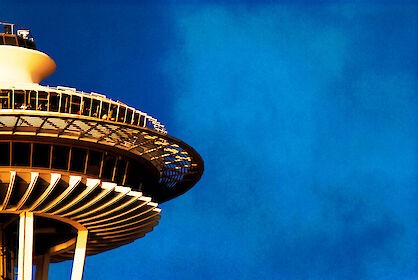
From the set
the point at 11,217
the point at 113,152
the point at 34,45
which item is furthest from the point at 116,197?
the point at 34,45

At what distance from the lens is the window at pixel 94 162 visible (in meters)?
77.4

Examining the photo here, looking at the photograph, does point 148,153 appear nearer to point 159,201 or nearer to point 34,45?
point 159,201

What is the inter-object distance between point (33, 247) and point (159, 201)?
10174mm

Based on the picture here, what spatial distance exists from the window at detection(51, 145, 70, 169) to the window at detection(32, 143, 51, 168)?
37 cm

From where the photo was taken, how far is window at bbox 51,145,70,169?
7625 centimetres

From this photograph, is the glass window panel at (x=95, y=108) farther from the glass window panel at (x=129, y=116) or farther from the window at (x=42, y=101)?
the window at (x=42, y=101)

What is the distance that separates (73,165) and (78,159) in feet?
1.63

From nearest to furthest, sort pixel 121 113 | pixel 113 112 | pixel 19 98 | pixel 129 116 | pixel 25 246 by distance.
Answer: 1. pixel 19 98
2. pixel 113 112
3. pixel 121 113
4. pixel 25 246
5. pixel 129 116

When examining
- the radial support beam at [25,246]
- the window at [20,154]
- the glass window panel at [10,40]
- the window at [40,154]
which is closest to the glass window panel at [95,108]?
the window at [40,154]

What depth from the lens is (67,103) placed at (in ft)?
250

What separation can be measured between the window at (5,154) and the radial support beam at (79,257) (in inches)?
349

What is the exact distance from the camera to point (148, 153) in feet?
262

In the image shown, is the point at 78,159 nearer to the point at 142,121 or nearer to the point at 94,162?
the point at 94,162

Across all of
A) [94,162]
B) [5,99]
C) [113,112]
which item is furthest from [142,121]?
[5,99]
